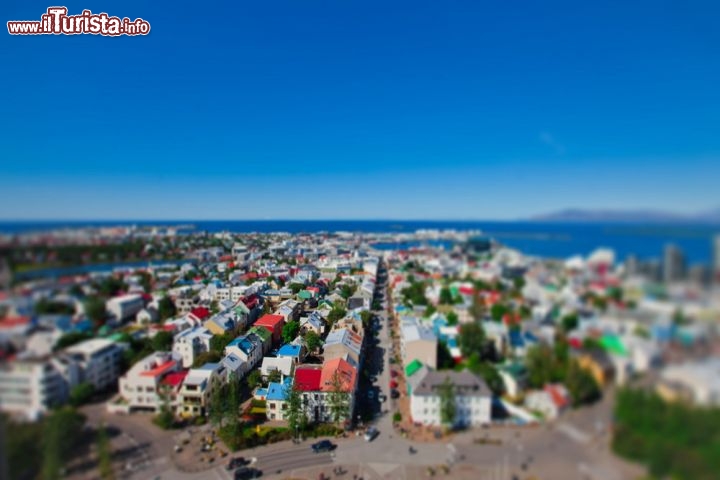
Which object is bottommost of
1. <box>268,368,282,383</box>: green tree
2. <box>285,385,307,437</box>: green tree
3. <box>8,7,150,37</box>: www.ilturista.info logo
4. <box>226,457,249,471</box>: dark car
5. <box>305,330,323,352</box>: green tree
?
<box>226,457,249,471</box>: dark car

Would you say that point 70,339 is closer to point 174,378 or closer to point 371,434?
point 174,378

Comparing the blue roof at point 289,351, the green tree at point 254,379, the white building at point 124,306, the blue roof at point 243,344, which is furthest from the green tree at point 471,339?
the green tree at point 254,379

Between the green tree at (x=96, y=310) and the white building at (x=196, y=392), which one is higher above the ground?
the green tree at (x=96, y=310)

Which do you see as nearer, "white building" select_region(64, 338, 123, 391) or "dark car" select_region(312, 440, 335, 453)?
"white building" select_region(64, 338, 123, 391)

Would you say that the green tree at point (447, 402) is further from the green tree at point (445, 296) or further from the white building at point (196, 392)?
the white building at point (196, 392)

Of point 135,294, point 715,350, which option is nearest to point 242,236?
point 135,294

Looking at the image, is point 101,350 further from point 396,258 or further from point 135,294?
point 396,258

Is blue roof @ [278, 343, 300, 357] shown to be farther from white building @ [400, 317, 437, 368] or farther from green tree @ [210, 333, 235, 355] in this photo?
white building @ [400, 317, 437, 368]

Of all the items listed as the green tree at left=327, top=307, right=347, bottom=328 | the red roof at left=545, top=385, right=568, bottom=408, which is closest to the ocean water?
the red roof at left=545, top=385, right=568, bottom=408
